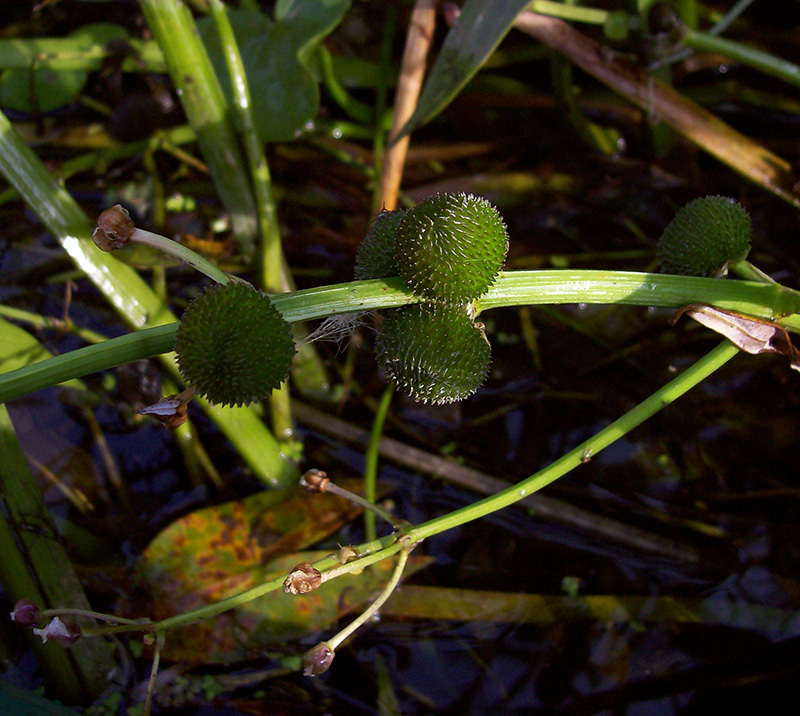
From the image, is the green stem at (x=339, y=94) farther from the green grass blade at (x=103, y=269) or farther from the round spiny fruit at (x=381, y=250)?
the round spiny fruit at (x=381, y=250)

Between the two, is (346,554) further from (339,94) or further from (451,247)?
(339,94)

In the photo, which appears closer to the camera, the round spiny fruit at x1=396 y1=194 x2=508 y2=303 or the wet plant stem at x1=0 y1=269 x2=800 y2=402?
the round spiny fruit at x1=396 y1=194 x2=508 y2=303

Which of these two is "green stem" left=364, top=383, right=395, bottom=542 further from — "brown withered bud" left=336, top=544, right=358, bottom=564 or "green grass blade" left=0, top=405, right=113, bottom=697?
"green grass blade" left=0, top=405, right=113, bottom=697

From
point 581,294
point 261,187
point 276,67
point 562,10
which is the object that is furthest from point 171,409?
point 562,10

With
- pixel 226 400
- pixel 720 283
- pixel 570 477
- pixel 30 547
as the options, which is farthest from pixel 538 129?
pixel 30 547

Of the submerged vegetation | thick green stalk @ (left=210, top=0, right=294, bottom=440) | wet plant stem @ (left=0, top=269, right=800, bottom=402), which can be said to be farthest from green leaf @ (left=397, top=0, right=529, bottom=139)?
wet plant stem @ (left=0, top=269, right=800, bottom=402)

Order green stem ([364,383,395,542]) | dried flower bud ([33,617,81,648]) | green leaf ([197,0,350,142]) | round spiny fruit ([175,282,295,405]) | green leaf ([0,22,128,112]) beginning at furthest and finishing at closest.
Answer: green leaf ([0,22,128,112]) → green leaf ([197,0,350,142]) → green stem ([364,383,395,542]) → dried flower bud ([33,617,81,648]) → round spiny fruit ([175,282,295,405])

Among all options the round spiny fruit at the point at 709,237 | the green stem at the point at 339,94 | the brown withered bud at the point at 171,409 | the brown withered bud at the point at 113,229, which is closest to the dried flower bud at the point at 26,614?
the brown withered bud at the point at 171,409
